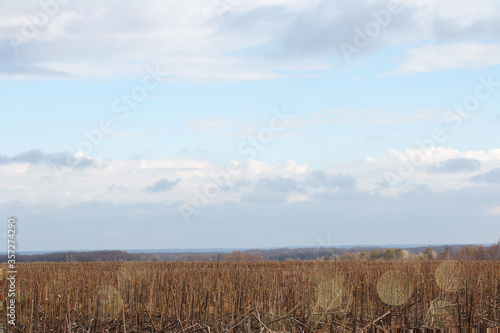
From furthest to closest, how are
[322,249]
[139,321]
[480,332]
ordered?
[322,249] < [480,332] < [139,321]

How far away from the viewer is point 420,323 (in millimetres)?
7875

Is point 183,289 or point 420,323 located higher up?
point 183,289

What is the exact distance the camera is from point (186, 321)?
20.2 feet

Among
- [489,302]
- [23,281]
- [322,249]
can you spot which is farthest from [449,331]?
[322,249]

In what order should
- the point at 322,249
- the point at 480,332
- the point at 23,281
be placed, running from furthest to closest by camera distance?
the point at 322,249 < the point at 23,281 < the point at 480,332

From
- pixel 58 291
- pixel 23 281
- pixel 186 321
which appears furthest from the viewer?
Answer: pixel 23 281

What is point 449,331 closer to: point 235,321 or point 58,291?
point 235,321

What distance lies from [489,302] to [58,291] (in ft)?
22.6

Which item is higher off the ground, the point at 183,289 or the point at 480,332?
the point at 183,289

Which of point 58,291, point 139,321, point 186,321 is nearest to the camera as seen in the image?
→ point 186,321

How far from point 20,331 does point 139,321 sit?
1.47m

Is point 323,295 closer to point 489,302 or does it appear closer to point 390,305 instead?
point 390,305

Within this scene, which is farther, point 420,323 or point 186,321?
point 420,323

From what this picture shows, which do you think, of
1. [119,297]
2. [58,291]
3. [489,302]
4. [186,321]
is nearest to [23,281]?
[58,291]
